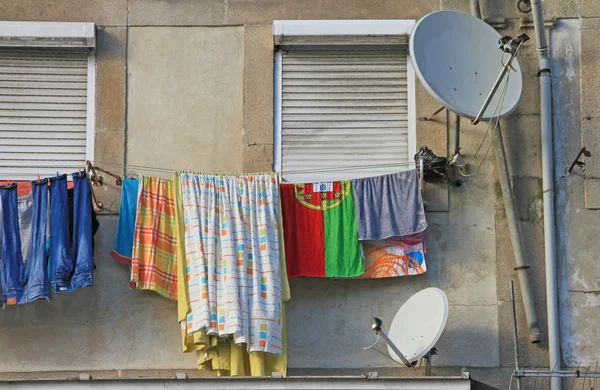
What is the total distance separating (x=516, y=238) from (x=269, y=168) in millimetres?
3153

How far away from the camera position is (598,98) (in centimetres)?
1819

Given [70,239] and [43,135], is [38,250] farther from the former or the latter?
[43,135]

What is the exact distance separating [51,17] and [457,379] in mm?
7205

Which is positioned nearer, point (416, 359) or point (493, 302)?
point (416, 359)

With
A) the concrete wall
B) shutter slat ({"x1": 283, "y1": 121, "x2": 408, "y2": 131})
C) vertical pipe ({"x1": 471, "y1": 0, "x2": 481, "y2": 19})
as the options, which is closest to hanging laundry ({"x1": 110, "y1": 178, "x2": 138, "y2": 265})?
the concrete wall

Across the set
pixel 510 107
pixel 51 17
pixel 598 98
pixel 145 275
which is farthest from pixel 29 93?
pixel 598 98

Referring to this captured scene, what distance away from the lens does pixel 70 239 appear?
674 inches

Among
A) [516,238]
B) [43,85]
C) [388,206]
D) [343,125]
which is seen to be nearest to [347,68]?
[343,125]

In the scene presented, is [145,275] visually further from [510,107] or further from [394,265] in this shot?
[510,107]

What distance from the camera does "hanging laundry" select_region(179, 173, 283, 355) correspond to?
16.7 meters

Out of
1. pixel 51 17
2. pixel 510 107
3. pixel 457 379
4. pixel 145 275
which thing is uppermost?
pixel 51 17

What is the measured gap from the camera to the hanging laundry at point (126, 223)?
57.2 ft

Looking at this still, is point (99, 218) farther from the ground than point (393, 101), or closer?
closer

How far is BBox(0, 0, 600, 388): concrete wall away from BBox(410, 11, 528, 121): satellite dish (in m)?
0.82
